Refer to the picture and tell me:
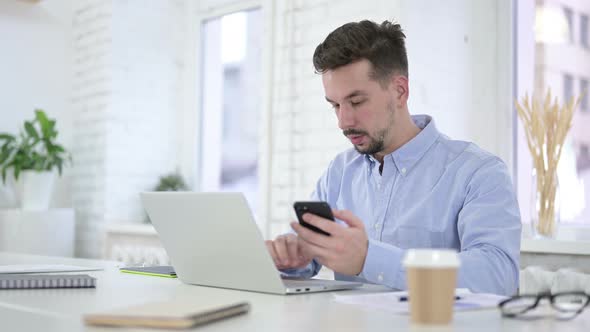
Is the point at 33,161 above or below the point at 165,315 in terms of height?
above

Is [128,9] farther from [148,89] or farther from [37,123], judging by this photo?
[37,123]

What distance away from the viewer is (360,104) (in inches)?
80.8

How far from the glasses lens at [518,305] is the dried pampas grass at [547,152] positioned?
1496mm

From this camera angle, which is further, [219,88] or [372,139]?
[219,88]

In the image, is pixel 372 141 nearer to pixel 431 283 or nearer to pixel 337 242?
pixel 337 242

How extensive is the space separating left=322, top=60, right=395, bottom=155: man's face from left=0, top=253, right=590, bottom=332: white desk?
57 cm

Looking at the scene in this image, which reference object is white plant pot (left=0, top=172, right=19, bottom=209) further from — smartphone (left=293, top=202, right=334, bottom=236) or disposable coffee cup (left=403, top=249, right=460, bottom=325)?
disposable coffee cup (left=403, top=249, right=460, bottom=325)

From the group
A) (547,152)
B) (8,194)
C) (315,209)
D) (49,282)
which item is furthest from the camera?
(8,194)

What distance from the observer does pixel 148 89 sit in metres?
4.35

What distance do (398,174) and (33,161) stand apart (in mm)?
2632

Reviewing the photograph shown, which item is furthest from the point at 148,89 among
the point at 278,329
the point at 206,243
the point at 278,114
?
the point at 278,329

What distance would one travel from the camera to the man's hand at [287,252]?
169cm

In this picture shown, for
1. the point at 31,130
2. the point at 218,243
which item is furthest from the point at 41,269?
the point at 31,130

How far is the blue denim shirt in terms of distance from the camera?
1619 millimetres
